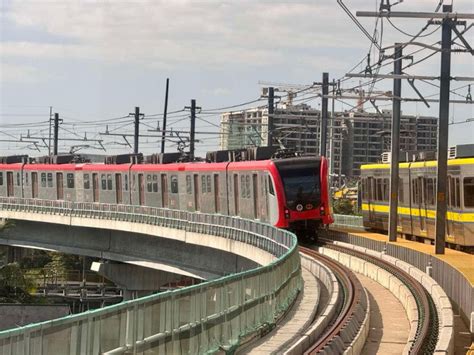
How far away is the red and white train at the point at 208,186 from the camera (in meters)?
40.8

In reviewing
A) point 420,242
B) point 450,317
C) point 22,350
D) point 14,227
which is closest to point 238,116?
point 14,227

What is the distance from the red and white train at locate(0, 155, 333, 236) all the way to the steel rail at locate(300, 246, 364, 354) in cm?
383

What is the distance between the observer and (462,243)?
116 ft

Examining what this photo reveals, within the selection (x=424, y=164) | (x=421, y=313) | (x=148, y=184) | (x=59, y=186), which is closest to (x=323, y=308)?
(x=421, y=313)

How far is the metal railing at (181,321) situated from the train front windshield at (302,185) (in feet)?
42.0

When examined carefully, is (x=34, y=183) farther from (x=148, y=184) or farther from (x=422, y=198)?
(x=422, y=198)

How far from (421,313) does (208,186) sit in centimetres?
2584

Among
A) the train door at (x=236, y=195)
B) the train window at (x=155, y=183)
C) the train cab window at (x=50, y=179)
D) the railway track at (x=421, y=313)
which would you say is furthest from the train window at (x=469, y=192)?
the train cab window at (x=50, y=179)

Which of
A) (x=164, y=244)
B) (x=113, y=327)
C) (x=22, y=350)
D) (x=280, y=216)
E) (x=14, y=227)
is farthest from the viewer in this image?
(x=14, y=227)

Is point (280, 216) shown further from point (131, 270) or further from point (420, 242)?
point (131, 270)

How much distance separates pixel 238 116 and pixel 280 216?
106 metres

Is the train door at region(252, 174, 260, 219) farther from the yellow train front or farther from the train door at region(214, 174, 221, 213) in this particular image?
the yellow train front

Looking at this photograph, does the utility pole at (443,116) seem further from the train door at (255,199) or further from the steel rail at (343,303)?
the train door at (255,199)

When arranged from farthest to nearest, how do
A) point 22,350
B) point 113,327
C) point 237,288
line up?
point 237,288 → point 113,327 → point 22,350
